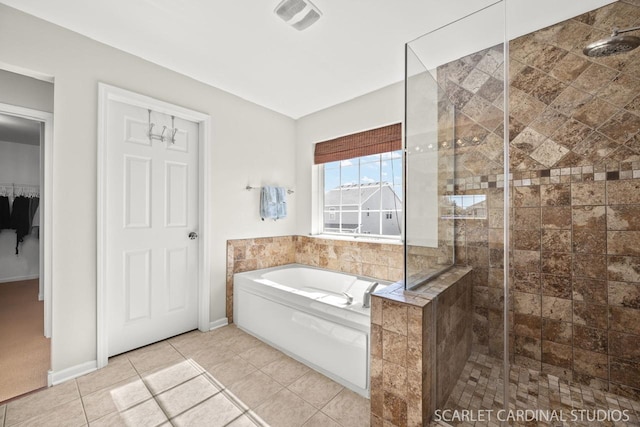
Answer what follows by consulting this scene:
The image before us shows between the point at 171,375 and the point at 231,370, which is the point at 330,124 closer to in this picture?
the point at 231,370

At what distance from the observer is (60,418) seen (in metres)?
1.50

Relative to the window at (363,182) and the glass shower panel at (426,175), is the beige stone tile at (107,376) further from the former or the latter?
the window at (363,182)

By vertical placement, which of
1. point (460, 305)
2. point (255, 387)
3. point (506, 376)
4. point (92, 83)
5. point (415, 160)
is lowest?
point (255, 387)

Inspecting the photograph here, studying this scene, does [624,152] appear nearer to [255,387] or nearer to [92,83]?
[255,387]

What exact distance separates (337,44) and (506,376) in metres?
2.49

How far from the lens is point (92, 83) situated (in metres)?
1.96

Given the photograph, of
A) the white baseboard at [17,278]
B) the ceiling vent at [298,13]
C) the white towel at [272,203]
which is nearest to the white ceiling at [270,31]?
the ceiling vent at [298,13]

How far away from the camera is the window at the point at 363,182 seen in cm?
279

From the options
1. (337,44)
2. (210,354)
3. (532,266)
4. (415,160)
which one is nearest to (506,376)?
(532,266)

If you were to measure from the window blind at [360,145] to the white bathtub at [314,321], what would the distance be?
1382 mm

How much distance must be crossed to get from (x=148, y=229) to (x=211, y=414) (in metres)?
1.61

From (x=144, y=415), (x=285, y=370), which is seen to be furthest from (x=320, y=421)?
(x=144, y=415)

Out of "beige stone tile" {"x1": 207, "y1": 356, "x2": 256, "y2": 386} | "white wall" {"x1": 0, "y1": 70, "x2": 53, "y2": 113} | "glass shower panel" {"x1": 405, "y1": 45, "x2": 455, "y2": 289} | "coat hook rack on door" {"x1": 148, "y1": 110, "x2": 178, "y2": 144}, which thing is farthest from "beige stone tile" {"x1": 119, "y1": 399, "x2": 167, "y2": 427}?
"white wall" {"x1": 0, "y1": 70, "x2": 53, "y2": 113}

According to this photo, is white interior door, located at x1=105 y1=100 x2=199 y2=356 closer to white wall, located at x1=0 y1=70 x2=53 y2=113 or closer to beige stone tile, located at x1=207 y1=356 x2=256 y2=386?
white wall, located at x1=0 y1=70 x2=53 y2=113
